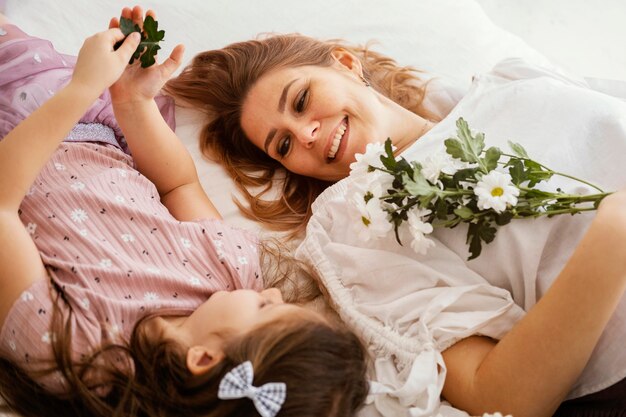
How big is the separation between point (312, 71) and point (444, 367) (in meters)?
0.75

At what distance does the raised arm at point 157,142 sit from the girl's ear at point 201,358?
17.1 inches

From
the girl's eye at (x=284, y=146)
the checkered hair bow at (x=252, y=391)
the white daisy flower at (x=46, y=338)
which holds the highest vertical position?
the girl's eye at (x=284, y=146)

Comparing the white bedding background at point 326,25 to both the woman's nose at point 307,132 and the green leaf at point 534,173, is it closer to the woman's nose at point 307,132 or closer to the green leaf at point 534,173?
the woman's nose at point 307,132

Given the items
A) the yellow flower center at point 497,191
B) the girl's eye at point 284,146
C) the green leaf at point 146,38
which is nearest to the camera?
the yellow flower center at point 497,191

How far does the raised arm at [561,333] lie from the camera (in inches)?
41.2

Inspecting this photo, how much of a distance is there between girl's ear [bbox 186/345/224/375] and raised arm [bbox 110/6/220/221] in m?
0.43

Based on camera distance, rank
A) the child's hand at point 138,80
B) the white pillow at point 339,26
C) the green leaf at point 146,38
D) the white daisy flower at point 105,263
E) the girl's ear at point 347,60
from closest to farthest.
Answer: the white daisy flower at point 105,263, the green leaf at point 146,38, the child's hand at point 138,80, the girl's ear at point 347,60, the white pillow at point 339,26

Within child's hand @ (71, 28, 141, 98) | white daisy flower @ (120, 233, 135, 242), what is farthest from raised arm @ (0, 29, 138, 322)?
white daisy flower @ (120, 233, 135, 242)

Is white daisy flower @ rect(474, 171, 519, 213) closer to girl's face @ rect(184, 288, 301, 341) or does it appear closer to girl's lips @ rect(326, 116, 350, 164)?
girl's face @ rect(184, 288, 301, 341)

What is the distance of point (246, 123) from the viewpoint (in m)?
1.63

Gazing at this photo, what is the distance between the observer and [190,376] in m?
1.03

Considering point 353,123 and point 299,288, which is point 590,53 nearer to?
point 353,123

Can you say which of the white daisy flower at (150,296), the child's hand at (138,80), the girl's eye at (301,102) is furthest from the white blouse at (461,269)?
the child's hand at (138,80)

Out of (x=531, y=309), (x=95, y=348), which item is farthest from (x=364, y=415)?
(x=95, y=348)
